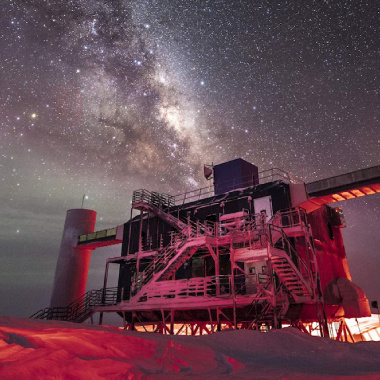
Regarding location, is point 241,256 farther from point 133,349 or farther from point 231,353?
point 133,349

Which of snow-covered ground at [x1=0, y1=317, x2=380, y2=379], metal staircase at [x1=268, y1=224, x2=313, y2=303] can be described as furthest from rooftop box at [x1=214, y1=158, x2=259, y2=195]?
snow-covered ground at [x1=0, y1=317, x2=380, y2=379]

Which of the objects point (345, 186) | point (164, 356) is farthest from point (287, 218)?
point (164, 356)

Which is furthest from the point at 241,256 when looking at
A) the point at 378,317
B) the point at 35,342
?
the point at 378,317

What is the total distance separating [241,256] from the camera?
1773 cm

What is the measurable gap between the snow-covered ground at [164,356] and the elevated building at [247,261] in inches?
398

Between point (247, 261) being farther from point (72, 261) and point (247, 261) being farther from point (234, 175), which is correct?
point (72, 261)

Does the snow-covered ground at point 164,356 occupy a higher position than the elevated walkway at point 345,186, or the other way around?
the elevated walkway at point 345,186

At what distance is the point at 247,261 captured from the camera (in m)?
19.1

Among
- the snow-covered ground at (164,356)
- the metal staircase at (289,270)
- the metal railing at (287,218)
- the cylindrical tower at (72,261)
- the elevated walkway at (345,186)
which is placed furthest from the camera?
the cylindrical tower at (72,261)

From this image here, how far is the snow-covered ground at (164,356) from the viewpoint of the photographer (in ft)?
12.0

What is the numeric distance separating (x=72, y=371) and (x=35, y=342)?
92cm

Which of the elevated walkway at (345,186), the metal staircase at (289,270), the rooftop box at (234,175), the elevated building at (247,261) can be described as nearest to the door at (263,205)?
the elevated building at (247,261)

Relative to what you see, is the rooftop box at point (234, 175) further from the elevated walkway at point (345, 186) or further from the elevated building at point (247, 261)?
the elevated walkway at point (345, 186)

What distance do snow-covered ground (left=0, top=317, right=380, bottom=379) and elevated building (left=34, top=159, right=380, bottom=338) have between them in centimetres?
1011
